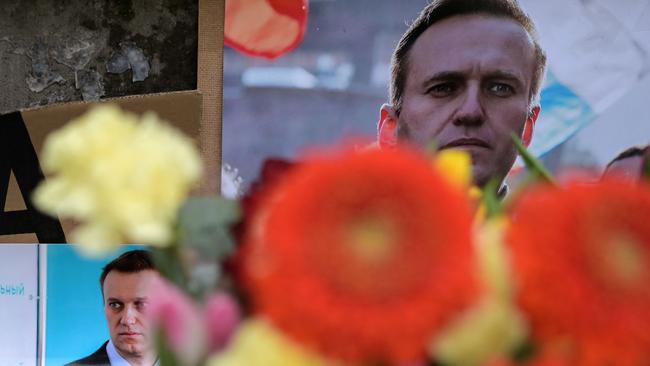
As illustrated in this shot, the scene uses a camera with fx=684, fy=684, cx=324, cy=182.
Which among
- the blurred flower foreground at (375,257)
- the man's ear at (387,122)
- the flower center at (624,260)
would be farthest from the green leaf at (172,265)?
the man's ear at (387,122)

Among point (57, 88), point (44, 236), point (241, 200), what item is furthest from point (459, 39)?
point (241, 200)

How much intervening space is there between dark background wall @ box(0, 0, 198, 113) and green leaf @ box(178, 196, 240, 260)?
2273mm

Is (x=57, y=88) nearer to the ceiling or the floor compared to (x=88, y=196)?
nearer to the floor

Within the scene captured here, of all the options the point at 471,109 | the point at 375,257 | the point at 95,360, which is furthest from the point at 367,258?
the point at 95,360

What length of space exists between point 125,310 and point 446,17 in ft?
5.33

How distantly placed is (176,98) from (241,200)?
7.27 feet

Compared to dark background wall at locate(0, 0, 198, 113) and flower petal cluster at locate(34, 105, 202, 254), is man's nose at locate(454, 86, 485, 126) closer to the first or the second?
dark background wall at locate(0, 0, 198, 113)

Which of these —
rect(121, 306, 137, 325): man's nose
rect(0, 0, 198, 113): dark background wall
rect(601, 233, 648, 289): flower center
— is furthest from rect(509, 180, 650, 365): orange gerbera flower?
rect(121, 306, 137, 325): man's nose

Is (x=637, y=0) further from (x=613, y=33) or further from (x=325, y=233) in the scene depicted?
(x=325, y=233)

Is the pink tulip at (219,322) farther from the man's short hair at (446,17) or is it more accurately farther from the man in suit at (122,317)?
the man in suit at (122,317)

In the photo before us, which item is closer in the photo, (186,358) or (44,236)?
(186,358)

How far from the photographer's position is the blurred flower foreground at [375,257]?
31cm

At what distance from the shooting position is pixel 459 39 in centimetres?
232

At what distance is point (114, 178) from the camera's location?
0.35 metres
